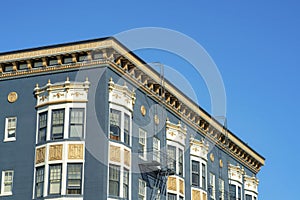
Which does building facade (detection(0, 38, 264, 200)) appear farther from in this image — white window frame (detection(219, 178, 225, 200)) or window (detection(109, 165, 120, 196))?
white window frame (detection(219, 178, 225, 200))

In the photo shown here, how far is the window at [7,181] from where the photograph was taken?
131 feet

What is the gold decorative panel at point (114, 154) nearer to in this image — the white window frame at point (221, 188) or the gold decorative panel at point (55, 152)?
the gold decorative panel at point (55, 152)

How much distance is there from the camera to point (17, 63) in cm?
4200

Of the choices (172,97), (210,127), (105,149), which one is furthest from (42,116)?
(210,127)

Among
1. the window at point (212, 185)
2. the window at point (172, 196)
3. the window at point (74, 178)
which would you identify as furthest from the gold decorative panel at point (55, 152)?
the window at point (212, 185)

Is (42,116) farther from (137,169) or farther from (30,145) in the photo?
(137,169)

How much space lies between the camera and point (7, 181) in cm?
4025

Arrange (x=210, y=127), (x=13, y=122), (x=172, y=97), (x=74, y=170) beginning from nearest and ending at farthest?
1. (x=74, y=170)
2. (x=13, y=122)
3. (x=172, y=97)
4. (x=210, y=127)

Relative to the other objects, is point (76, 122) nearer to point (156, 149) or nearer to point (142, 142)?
point (142, 142)

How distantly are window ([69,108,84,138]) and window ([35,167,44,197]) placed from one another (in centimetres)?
273

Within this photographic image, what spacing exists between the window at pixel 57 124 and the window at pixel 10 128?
2.85 m

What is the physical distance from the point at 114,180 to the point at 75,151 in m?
2.75

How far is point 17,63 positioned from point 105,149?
317 inches

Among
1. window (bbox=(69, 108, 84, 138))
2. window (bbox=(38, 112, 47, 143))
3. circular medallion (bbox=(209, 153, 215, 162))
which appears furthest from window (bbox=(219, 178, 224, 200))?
window (bbox=(38, 112, 47, 143))
